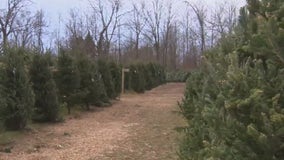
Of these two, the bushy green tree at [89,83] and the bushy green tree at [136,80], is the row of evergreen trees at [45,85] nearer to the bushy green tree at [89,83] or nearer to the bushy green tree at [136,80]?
the bushy green tree at [89,83]

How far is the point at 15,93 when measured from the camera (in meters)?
11.4

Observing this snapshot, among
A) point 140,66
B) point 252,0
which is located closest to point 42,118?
point 252,0

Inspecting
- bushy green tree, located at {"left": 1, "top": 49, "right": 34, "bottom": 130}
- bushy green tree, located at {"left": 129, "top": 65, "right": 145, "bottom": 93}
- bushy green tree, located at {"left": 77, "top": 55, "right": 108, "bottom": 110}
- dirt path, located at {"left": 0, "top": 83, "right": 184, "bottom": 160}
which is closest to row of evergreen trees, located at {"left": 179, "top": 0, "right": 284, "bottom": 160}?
dirt path, located at {"left": 0, "top": 83, "right": 184, "bottom": 160}

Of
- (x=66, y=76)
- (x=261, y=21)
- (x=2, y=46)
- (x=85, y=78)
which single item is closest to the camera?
(x=261, y=21)

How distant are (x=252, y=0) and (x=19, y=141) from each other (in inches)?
327

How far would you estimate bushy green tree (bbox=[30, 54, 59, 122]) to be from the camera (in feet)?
45.0

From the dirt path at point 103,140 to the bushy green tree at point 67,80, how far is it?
82 centimetres

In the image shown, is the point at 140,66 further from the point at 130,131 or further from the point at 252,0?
the point at 252,0

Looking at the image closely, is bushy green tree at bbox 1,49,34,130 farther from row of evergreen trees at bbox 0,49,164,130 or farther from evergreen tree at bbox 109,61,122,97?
evergreen tree at bbox 109,61,122,97

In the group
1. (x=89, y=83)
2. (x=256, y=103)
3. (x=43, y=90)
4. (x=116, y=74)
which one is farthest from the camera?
(x=116, y=74)

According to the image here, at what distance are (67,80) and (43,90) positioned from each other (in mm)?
3238

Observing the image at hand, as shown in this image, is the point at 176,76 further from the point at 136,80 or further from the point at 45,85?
the point at 45,85

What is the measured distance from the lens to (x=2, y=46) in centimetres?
1191

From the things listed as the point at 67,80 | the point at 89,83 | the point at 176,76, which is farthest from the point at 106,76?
the point at 176,76
